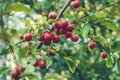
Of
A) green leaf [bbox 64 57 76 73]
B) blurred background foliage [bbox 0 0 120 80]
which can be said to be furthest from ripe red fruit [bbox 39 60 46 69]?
green leaf [bbox 64 57 76 73]

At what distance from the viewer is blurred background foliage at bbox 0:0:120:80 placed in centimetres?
338

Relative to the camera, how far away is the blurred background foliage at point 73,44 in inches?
133

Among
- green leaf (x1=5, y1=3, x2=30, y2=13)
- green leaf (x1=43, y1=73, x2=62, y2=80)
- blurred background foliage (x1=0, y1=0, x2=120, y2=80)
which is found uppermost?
green leaf (x1=5, y1=3, x2=30, y2=13)

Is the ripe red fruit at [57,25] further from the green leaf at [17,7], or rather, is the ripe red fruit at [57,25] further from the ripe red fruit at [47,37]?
the green leaf at [17,7]

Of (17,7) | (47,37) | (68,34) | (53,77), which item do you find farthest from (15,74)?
(68,34)

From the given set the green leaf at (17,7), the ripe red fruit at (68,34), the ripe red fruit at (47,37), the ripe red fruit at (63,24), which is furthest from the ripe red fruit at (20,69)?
the ripe red fruit at (68,34)

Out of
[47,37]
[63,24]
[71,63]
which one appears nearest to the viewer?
[47,37]

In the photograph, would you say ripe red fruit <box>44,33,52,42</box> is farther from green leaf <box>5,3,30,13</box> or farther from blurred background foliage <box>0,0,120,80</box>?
green leaf <box>5,3,30,13</box>

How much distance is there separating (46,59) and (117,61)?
42.0 inches

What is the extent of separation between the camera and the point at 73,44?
27.7 feet

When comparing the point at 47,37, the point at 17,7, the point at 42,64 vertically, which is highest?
the point at 17,7

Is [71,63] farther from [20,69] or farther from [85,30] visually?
[20,69]

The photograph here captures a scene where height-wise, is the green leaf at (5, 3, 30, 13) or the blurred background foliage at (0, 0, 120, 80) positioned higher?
the green leaf at (5, 3, 30, 13)

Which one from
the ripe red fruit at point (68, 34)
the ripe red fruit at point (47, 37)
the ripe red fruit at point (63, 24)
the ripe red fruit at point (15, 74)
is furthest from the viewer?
the ripe red fruit at point (68, 34)
